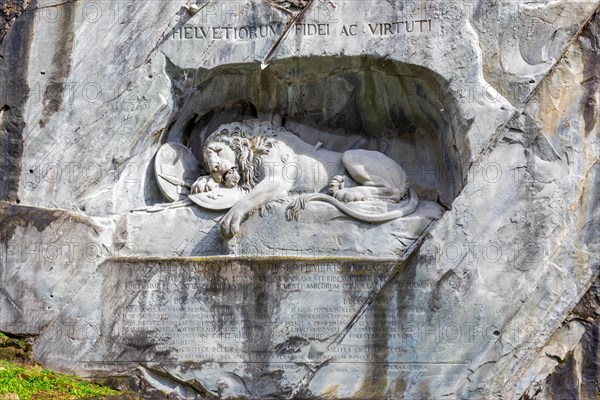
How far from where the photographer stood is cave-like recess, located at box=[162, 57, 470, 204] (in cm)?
1200

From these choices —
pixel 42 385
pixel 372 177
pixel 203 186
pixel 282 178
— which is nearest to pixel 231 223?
pixel 203 186

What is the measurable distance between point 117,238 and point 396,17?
3.23 metres

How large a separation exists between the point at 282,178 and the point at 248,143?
48 cm

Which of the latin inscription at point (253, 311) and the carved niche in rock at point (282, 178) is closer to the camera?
the latin inscription at point (253, 311)

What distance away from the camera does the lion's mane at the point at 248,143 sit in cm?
1211

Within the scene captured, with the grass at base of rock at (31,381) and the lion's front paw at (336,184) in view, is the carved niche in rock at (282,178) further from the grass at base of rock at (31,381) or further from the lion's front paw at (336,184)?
the grass at base of rock at (31,381)

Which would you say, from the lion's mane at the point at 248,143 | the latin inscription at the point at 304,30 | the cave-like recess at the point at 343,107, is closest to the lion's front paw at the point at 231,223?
the lion's mane at the point at 248,143

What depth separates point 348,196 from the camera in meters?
11.8

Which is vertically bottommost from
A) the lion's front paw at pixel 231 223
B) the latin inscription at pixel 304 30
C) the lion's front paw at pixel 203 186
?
the lion's front paw at pixel 231 223

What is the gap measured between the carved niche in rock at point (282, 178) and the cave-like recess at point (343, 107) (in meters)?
0.25

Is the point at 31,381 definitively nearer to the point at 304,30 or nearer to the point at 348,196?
the point at 348,196

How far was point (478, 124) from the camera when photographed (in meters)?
11.6

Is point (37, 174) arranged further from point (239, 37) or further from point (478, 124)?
point (478, 124)

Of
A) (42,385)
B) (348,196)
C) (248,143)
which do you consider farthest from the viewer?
(248,143)
